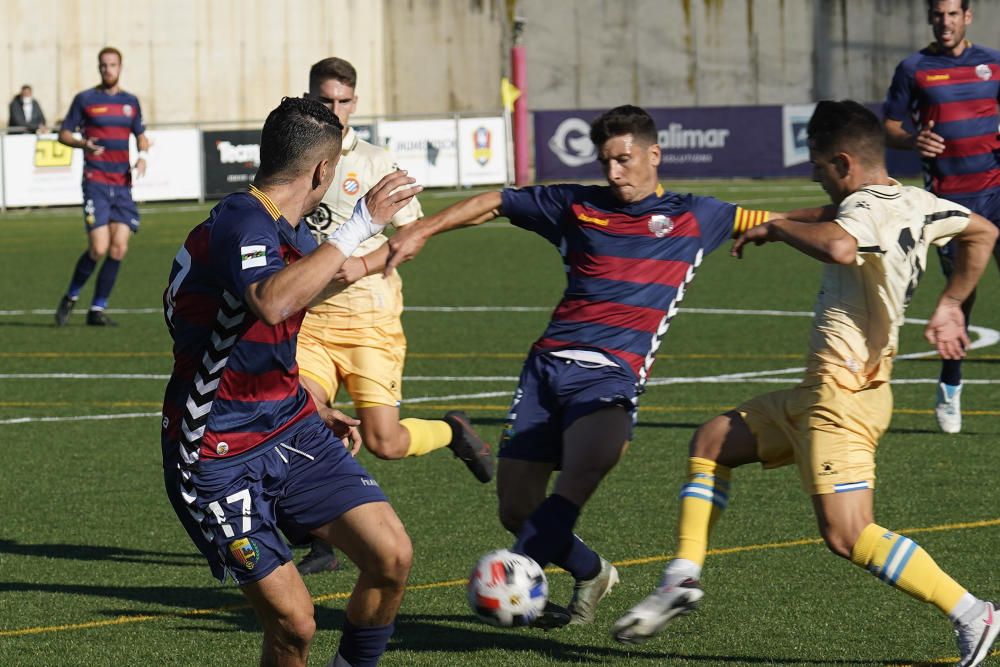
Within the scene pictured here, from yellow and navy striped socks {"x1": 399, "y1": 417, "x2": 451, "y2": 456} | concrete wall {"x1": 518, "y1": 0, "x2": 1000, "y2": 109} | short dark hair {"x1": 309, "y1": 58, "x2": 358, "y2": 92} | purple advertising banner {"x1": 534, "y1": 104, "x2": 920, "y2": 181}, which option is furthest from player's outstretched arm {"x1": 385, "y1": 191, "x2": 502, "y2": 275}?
concrete wall {"x1": 518, "y1": 0, "x2": 1000, "y2": 109}

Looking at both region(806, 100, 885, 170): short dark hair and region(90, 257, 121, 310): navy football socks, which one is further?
region(90, 257, 121, 310): navy football socks

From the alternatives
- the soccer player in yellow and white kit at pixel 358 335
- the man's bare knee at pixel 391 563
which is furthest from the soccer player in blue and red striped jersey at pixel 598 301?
the soccer player in yellow and white kit at pixel 358 335

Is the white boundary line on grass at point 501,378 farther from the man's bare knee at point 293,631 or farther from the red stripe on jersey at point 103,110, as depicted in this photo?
the man's bare knee at point 293,631

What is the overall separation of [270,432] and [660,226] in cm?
205

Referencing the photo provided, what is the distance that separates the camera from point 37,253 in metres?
24.9

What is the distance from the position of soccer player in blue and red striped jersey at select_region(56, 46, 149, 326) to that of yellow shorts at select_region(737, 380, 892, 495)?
11.5 m

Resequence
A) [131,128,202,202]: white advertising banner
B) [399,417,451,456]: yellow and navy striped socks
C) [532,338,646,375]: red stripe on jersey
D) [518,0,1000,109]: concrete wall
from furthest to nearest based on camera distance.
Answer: [518,0,1000,109]: concrete wall
[131,128,202,202]: white advertising banner
[399,417,451,456]: yellow and navy striped socks
[532,338,646,375]: red stripe on jersey

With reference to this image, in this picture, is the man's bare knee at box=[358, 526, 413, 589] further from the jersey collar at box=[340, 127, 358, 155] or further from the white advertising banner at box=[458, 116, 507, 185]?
the white advertising banner at box=[458, 116, 507, 185]

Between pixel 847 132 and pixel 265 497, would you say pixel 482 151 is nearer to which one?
pixel 847 132

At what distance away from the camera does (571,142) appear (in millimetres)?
40625

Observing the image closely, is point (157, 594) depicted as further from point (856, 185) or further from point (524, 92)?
point (524, 92)

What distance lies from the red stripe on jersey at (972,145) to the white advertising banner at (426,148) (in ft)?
82.6

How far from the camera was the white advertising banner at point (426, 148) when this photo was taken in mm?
35688

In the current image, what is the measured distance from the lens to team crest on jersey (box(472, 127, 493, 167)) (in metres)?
36.6
